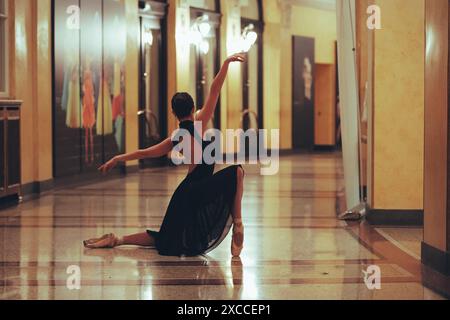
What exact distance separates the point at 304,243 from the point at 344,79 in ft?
7.02

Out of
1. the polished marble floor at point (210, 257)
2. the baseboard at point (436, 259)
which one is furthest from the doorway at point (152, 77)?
the baseboard at point (436, 259)

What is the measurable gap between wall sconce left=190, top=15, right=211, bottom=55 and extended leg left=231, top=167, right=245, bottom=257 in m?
10.9

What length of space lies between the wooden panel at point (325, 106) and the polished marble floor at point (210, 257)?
500 inches

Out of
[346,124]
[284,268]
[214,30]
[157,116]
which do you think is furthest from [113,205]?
[214,30]

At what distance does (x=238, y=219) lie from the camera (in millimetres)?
6219

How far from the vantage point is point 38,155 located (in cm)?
1092

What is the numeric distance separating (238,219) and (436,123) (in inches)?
56.5

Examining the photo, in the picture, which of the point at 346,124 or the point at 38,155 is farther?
the point at 38,155

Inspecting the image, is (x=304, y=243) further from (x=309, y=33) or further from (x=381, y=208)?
(x=309, y=33)

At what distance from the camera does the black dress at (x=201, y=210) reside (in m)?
6.21

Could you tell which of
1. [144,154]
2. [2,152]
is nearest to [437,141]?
[144,154]
